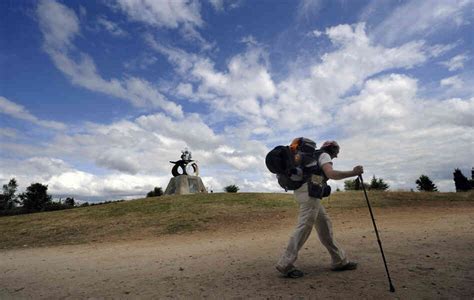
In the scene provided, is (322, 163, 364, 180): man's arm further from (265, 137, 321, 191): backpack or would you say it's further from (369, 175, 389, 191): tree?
(369, 175, 389, 191): tree

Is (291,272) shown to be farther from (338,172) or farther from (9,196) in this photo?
(9,196)

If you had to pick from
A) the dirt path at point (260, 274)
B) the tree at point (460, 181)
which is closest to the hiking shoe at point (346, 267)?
the dirt path at point (260, 274)

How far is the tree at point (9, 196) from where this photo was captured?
5283 cm

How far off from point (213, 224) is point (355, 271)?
10.7 m

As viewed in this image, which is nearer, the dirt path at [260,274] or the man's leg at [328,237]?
the dirt path at [260,274]

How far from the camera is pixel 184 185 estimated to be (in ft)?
106

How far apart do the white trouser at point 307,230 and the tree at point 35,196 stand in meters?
55.6

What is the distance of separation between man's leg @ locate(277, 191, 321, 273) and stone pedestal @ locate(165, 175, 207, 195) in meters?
27.5

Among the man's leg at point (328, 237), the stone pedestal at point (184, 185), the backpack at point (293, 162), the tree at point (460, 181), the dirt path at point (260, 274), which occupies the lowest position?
the dirt path at point (260, 274)

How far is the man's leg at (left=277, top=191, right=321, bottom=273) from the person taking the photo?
491 centimetres

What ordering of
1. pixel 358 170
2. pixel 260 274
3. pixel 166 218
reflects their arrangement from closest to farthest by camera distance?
pixel 358 170
pixel 260 274
pixel 166 218

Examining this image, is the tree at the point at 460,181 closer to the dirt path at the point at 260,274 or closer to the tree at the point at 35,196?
the dirt path at the point at 260,274

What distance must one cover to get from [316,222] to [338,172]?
1.02 metres

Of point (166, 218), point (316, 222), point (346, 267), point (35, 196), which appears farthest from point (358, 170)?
point (35, 196)
